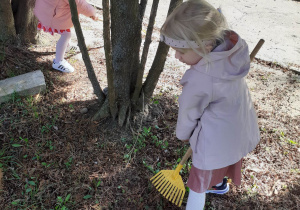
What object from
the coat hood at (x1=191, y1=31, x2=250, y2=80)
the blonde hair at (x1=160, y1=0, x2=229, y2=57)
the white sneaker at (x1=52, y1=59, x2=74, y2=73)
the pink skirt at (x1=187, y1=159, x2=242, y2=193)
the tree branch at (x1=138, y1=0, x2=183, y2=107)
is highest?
→ the blonde hair at (x1=160, y1=0, x2=229, y2=57)

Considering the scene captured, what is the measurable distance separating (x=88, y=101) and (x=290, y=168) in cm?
209

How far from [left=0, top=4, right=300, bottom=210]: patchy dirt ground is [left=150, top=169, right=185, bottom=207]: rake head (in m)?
0.07

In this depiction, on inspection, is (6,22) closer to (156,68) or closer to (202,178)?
(156,68)

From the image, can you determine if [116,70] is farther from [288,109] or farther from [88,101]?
[288,109]

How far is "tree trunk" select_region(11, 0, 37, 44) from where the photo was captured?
322 cm

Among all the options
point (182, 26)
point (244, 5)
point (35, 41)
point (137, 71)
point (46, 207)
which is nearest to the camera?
point (182, 26)

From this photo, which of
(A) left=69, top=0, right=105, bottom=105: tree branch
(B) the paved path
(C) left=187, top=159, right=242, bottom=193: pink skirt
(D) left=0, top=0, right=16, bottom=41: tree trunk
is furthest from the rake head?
(B) the paved path

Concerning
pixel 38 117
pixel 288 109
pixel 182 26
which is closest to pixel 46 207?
pixel 38 117

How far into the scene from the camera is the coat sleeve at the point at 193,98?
151 cm

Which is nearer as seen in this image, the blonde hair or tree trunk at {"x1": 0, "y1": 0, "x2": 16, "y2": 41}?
the blonde hair

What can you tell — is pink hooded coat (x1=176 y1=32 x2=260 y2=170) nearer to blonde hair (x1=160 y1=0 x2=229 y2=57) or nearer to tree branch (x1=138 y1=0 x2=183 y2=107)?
blonde hair (x1=160 y1=0 x2=229 y2=57)

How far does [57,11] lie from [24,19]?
2.26 feet

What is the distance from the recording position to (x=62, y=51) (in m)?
3.14

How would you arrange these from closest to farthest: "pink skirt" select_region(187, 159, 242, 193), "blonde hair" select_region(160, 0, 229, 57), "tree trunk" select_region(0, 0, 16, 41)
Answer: "blonde hair" select_region(160, 0, 229, 57) < "pink skirt" select_region(187, 159, 242, 193) < "tree trunk" select_region(0, 0, 16, 41)
